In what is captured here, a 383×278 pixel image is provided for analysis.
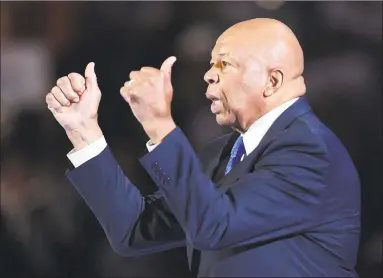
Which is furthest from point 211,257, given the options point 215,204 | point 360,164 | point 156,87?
point 360,164

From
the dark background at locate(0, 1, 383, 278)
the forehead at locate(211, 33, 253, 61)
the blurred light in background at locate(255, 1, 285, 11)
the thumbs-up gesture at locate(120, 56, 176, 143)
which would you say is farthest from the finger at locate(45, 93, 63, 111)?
the blurred light in background at locate(255, 1, 285, 11)

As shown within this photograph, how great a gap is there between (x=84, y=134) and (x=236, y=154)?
23cm

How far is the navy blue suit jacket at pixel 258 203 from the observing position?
3.14 feet

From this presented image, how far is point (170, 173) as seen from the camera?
0.96m

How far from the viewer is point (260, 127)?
1.11m

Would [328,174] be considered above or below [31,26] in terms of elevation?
below

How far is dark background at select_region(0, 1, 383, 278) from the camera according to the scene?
2105mm

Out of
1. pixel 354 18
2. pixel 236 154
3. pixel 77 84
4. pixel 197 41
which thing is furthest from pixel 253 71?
pixel 354 18

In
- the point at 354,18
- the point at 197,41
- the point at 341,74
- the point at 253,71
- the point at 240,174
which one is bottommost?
the point at 341,74

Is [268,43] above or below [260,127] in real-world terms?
above

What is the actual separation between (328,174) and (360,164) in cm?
116

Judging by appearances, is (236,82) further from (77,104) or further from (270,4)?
(270,4)

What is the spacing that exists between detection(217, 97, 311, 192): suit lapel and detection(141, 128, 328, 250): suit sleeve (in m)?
0.03

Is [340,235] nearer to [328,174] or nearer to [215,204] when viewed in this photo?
[328,174]
